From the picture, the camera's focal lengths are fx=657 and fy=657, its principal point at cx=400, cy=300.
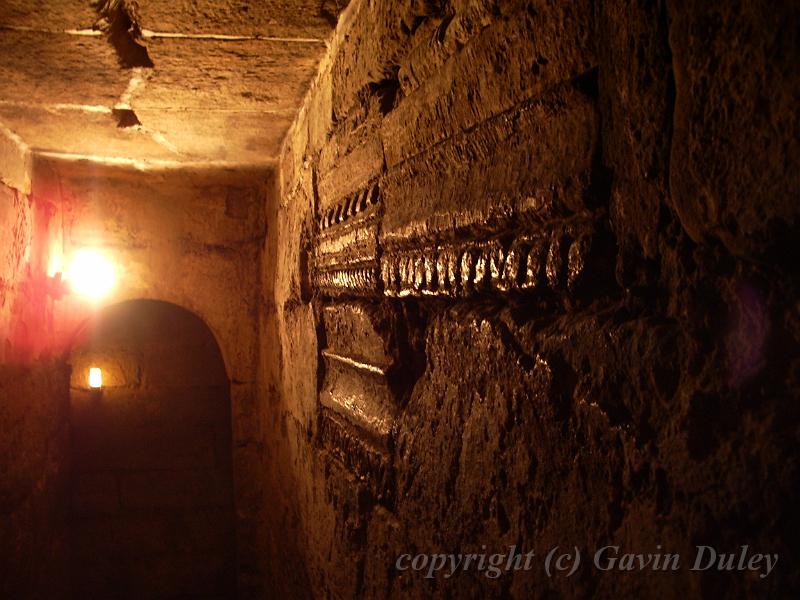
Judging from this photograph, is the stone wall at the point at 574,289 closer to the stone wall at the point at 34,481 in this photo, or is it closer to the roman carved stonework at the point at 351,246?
the roman carved stonework at the point at 351,246

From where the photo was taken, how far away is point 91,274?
4172 mm

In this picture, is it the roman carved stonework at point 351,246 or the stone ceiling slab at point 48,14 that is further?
the stone ceiling slab at point 48,14

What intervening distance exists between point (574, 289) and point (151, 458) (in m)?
4.51

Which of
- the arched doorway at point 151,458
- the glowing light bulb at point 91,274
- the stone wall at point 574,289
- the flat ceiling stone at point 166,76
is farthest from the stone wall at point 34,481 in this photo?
the stone wall at point 574,289

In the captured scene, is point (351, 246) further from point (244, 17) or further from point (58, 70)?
point (58, 70)

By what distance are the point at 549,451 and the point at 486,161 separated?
0.47m

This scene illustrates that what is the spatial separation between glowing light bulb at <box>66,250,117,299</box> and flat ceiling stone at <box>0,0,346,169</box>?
2.76 ft

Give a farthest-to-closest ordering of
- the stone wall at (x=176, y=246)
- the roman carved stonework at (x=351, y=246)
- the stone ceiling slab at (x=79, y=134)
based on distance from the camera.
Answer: the stone wall at (x=176, y=246), the stone ceiling slab at (x=79, y=134), the roman carved stonework at (x=351, y=246)

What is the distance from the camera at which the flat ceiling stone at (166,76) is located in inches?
73.4

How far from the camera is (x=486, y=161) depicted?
3.50 feet

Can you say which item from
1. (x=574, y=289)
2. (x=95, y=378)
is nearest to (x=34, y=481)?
(x=95, y=378)

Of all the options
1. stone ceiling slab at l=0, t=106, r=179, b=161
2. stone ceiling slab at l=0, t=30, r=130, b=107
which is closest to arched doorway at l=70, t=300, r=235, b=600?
stone ceiling slab at l=0, t=106, r=179, b=161

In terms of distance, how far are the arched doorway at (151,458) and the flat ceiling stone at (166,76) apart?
165cm

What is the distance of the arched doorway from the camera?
455cm
